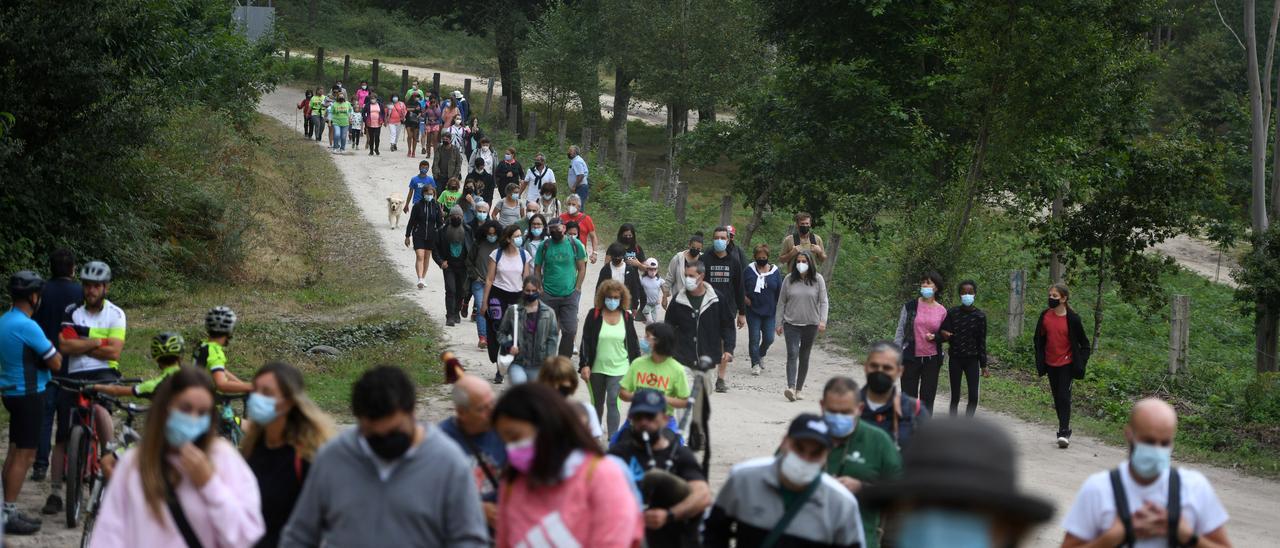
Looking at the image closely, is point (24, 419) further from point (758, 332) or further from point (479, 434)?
point (758, 332)

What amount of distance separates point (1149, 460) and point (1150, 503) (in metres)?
0.20

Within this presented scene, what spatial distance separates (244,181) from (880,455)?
23.0 m

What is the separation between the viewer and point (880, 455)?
720 cm

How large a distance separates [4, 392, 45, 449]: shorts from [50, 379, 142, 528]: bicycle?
197 millimetres

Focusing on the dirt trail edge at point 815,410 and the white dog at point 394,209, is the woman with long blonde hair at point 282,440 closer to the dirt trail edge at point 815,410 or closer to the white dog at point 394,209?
the dirt trail edge at point 815,410

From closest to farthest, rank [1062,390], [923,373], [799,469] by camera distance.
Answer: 1. [799,469]
2. [923,373]
3. [1062,390]

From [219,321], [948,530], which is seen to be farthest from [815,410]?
[948,530]

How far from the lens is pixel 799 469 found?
591 cm

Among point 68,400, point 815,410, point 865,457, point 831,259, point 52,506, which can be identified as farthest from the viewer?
point 831,259

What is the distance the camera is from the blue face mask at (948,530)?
217 centimetres

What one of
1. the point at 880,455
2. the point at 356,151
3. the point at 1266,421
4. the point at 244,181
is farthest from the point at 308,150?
the point at 880,455

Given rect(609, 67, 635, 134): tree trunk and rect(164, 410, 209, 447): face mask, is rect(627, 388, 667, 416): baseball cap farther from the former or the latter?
rect(609, 67, 635, 134): tree trunk

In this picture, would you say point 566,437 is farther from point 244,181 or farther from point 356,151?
point 356,151

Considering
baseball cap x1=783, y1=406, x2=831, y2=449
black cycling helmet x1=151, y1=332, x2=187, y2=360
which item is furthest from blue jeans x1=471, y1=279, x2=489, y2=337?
baseball cap x1=783, y1=406, x2=831, y2=449
